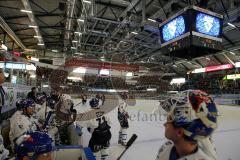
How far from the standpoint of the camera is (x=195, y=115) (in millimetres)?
1222

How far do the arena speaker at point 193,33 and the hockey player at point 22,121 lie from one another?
329cm

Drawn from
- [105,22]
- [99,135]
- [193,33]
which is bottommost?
[99,135]

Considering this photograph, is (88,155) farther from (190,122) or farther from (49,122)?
(49,122)

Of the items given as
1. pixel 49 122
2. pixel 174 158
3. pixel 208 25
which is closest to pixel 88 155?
pixel 174 158

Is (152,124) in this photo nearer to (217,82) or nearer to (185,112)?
(185,112)

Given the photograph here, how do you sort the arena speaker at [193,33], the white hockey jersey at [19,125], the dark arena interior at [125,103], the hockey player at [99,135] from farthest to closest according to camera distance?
the arena speaker at [193,33]
the hockey player at [99,135]
the white hockey jersey at [19,125]
the dark arena interior at [125,103]

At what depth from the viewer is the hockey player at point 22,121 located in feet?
11.2

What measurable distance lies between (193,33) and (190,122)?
4076 mm

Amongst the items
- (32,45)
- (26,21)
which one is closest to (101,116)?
(26,21)

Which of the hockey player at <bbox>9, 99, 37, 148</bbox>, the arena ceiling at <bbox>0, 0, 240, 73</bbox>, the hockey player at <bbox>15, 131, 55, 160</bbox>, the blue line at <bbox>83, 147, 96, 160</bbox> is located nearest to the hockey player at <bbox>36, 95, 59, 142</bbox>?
the hockey player at <bbox>9, 99, 37, 148</bbox>

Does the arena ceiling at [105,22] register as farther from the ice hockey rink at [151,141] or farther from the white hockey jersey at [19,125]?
the white hockey jersey at [19,125]

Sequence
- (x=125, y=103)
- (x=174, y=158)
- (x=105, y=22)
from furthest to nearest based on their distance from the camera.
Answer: (x=105, y=22), (x=125, y=103), (x=174, y=158)

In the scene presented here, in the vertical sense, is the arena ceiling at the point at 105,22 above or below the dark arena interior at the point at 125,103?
above

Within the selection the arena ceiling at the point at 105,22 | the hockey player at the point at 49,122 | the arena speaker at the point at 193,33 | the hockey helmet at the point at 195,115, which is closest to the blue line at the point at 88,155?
the hockey helmet at the point at 195,115
